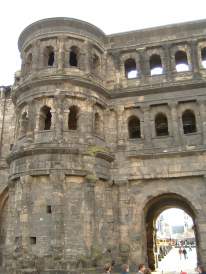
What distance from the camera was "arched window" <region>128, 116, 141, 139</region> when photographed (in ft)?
65.2

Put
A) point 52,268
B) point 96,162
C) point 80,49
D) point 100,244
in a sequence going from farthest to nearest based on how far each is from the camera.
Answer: point 80,49 → point 96,162 → point 100,244 → point 52,268

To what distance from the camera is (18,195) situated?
55.6ft

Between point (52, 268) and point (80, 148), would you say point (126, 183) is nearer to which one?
point (80, 148)

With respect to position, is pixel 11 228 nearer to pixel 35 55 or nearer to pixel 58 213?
pixel 58 213

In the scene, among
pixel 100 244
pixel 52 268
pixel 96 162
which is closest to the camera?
pixel 52 268

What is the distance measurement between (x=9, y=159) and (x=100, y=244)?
6.16 m

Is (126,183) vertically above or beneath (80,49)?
beneath

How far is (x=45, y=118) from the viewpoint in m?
18.7

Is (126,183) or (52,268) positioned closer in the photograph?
(52,268)

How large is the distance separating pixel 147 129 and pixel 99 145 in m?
2.75

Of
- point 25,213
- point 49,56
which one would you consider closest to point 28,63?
point 49,56

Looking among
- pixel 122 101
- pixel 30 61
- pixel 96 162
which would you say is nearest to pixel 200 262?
pixel 96 162

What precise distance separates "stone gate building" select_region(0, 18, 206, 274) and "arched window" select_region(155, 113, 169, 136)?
0.08 meters

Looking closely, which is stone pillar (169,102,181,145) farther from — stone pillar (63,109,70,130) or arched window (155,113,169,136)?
stone pillar (63,109,70,130)
